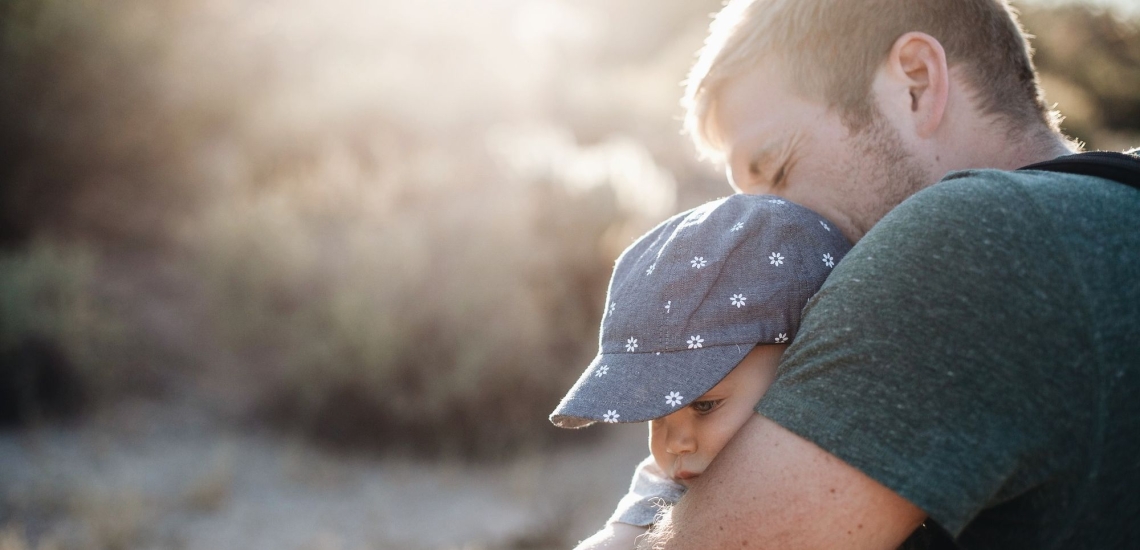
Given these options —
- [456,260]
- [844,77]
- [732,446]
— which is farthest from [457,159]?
[732,446]

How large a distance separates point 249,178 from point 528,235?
2986mm

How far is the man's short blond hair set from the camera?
5.69 ft

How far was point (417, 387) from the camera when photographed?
5.27 meters

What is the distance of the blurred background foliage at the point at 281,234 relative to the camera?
204 inches

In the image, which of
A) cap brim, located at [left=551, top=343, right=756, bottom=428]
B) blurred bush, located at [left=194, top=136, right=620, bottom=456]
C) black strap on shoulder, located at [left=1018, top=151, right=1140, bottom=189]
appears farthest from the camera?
blurred bush, located at [left=194, top=136, right=620, bottom=456]

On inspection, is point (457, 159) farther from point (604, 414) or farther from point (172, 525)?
point (604, 414)

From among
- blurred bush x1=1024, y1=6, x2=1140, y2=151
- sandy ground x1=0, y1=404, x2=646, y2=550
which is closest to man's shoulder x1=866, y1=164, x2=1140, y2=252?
sandy ground x1=0, y1=404, x2=646, y2=550

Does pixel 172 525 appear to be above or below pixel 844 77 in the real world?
below

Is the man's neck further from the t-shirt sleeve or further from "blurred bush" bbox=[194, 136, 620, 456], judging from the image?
"blurred bush" bbox=[194, 136, 620, 456]

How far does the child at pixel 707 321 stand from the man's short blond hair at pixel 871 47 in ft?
1.31

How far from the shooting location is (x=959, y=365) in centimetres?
102

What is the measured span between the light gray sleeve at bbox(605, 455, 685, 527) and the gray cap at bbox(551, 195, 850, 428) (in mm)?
314

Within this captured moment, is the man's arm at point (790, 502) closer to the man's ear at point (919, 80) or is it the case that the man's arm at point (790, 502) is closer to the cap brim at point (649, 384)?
the cap brim at point (649, 384)

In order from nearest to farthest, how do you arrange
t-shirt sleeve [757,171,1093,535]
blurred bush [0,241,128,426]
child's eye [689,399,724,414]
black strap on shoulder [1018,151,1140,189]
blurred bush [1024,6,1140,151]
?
t-shirt sleeve [757,171,1093,535], black strap on shoulder [1018,151,1140,189], child's eye [689,399,724,414], blurred bush [0,241,128,426], blurred bush [1024,6,1140,151]
